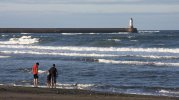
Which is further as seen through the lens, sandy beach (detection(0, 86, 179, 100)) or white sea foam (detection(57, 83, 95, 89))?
white sea foam (detection(57, 83, 95, 89))

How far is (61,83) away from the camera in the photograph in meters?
25.0

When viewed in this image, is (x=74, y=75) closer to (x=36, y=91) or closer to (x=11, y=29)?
(x=36, y=91)

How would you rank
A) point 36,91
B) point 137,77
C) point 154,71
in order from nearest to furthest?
point 36,91 < point 137,77 < point 154,71

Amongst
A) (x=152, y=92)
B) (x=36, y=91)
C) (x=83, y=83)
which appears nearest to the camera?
(x=36, y=91)

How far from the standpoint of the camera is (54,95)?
61.7 feet

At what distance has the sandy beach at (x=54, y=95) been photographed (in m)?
17.9

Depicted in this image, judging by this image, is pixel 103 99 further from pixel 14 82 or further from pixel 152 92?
pixel 14 82

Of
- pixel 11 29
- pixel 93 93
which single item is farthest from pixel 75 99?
pixel 11 29

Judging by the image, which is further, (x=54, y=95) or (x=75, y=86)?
(x=75, y=86)

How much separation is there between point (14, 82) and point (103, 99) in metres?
8.35

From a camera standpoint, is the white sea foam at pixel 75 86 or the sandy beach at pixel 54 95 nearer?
the sandy beach at pixel 54 95

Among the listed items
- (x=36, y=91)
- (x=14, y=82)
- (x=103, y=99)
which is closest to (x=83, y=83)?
(x=14, y=82)

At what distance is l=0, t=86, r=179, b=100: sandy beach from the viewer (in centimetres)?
1786

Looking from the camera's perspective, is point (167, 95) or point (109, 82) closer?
point (167, 95)
